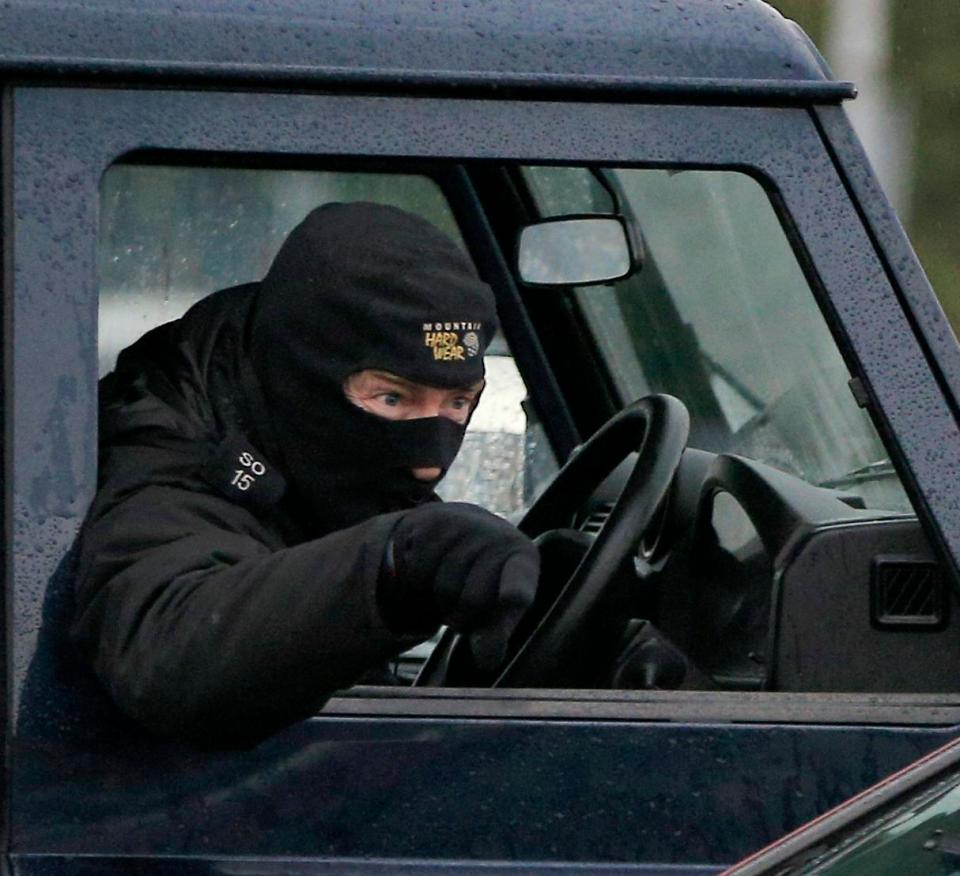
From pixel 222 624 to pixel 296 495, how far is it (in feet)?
0.99

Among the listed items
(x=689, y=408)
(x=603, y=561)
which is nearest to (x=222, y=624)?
(x=603, y=561)

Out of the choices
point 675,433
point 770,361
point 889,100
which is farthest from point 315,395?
point 889,100

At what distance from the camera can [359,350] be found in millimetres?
1782

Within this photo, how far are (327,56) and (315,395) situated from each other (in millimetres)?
312

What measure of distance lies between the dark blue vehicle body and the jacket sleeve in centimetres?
5

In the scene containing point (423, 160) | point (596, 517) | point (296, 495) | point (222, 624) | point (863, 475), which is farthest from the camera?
point (596, 517)

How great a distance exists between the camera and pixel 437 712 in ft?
5.58

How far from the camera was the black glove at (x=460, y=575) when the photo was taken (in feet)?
4.83

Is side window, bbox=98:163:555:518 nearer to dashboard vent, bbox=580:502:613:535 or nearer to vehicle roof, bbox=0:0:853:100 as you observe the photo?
vehicle roof, bbox=0:0:853:100

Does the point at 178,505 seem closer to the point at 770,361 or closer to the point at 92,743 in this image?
the point at 92,743

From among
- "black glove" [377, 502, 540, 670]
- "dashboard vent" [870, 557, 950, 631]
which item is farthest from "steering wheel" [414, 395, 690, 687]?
"black glove" [377, 502, 540, 670]

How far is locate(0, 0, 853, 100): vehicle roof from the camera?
171cm

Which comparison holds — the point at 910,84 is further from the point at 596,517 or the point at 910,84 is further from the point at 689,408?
the point at 596,517

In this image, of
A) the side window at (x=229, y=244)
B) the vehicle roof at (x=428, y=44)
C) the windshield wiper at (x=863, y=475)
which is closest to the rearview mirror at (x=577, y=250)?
the side window at (x=229, y=244)
